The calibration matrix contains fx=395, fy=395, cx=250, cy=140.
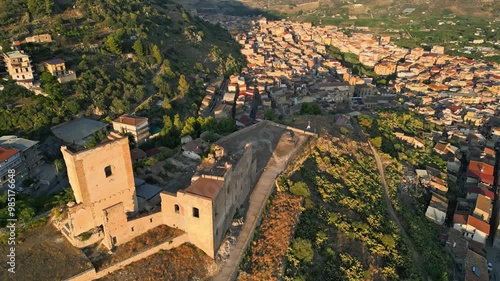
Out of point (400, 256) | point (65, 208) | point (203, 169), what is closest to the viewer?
point (65, 208)

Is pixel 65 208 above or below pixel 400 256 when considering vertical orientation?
above

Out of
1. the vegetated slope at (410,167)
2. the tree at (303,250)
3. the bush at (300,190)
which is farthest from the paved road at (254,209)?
the vegetated slope at (410,167)

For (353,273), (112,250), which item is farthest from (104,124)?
(353,273)

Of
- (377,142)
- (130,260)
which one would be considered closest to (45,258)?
(130,260)

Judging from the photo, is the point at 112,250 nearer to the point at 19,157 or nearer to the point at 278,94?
the point at 19,157

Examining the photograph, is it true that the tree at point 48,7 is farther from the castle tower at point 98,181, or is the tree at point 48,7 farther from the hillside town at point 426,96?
the castle tower at point 98,181

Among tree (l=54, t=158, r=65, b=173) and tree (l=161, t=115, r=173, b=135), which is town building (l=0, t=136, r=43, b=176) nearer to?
tree (l=54, t=158, r=65, b=173)
